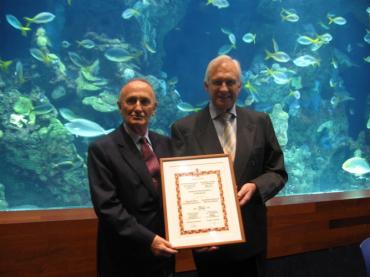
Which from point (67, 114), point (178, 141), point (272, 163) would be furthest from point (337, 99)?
point (178, 141)

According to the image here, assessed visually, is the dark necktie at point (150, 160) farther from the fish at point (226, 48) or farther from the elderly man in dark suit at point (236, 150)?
the fish at point (226, 48)

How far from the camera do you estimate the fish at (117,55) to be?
19.9 ft

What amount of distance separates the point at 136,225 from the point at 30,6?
665 centimetres

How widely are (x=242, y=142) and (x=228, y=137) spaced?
0.07 metres

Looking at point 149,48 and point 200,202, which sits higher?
point 149,48

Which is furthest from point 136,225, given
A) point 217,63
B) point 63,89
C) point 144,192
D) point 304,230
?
point 63,89

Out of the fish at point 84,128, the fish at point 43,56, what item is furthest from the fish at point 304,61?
the fish at point 43,56

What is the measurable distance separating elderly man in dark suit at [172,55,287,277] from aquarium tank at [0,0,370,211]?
178 inches

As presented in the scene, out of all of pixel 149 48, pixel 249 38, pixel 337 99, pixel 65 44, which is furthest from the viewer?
→ pixel 337 99

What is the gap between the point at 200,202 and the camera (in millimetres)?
1289

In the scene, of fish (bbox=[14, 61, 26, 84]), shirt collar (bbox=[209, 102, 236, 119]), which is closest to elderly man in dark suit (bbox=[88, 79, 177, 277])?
shirt collar (bbox=[209, 102, 236, 119])

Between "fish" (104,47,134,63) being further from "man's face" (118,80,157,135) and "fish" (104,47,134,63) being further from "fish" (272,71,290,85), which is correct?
"man's face" (118,80,157,135)

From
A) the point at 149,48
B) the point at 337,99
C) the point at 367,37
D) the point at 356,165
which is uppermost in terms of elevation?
the point at 367,37

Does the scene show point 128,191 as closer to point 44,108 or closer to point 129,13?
point 44,108
